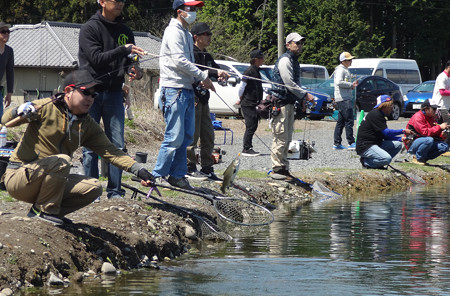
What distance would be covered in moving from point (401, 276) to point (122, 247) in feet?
7.31

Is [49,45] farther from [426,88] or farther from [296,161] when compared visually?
[296,161]

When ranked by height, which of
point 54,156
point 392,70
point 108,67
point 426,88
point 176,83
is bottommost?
point 54,156

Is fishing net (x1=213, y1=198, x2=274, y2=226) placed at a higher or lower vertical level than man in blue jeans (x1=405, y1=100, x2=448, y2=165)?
lower

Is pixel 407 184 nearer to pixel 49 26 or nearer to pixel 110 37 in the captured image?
pixel 110 37

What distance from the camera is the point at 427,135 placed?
15.3m

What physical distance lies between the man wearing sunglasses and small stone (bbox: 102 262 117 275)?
490 millimetres

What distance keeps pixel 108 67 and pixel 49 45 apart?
26.8 meters

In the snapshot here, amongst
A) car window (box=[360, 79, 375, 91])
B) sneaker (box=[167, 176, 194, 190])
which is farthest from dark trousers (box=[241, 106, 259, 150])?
car window (box=[360, 79, 375, 91])

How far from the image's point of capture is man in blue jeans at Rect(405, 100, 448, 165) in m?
15.3

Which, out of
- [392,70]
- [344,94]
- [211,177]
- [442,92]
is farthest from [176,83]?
[392,70]

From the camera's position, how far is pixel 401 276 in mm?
6793

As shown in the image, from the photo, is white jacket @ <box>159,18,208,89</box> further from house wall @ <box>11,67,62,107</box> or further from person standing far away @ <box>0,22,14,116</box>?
house wall @ <box>11,67,62,107</box>

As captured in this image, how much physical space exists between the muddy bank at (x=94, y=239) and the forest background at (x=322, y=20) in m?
31.9

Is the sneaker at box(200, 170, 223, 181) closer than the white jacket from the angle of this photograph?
No
